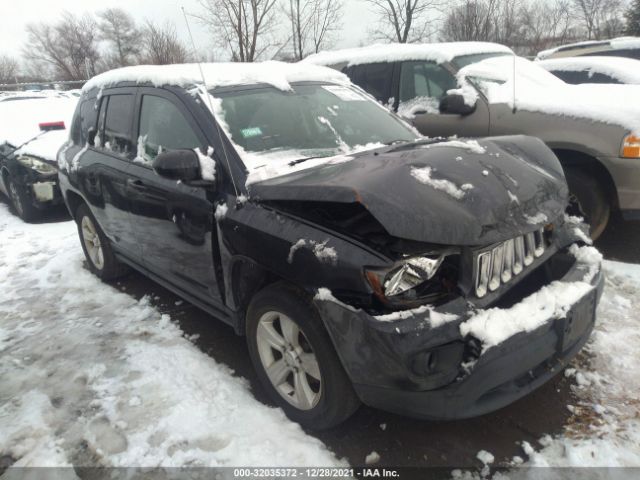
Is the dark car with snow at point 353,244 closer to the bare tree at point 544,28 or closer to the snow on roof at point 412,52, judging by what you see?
the snow on roof at point 412,52

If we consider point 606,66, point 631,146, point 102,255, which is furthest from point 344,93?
point 606,66

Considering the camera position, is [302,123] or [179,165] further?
[302,123]

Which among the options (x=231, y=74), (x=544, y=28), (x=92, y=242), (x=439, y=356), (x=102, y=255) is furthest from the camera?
(x=544, y=28)

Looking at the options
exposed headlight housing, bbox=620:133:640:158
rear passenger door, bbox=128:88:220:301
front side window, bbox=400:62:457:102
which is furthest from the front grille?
front side window, bbox=400:62:457:102

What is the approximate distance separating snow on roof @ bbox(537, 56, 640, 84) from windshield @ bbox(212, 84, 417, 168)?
492cm

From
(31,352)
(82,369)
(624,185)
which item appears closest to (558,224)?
(624,185)

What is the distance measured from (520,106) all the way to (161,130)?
10.9 ft

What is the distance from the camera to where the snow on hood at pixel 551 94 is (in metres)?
3.90

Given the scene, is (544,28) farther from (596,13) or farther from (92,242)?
(92,242)

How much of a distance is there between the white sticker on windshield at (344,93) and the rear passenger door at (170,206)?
1140mm

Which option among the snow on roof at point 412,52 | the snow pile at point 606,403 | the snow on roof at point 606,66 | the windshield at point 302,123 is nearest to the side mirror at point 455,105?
the snow on roof at point 412,52

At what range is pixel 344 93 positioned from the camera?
354cm

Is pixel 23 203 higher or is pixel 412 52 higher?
pixel 412 52

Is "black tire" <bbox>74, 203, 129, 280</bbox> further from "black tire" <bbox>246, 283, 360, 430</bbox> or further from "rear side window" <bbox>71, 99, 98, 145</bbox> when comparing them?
"black tire" <bbox>246, 283, 360, 430</bbox>
